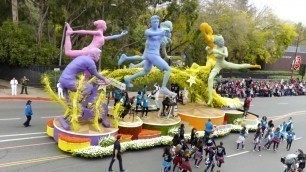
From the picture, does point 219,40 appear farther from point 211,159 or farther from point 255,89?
point 255,89

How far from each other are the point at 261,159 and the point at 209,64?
265 inches

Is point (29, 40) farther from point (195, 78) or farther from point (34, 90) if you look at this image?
point (195, 78)

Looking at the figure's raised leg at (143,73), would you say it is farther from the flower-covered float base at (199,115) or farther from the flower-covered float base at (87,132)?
the flower-covered float base at (87,132)

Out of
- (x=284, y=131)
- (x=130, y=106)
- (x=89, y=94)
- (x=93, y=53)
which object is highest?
(x=93, y=53)

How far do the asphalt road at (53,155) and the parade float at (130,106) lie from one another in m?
0.46

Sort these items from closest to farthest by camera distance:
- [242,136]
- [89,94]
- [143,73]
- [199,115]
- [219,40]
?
[89,94]
[242,136]
[143,73]
[199,115]
[219,40]

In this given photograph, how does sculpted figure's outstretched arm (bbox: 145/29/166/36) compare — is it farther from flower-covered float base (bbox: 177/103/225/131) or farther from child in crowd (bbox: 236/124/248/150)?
child in crowd (bbox: 236/124/248/150)

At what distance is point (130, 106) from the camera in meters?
16.0

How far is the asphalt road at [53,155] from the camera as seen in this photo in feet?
40.0

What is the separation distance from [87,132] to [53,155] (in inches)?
60.0

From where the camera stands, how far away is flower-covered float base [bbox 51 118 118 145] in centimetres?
1343

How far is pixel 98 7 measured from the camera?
28.2 meters

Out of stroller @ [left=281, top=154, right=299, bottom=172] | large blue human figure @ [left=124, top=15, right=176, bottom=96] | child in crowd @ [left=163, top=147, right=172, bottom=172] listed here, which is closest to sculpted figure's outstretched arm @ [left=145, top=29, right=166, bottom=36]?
large blue human figure @ [left=124, top=15, right=176, bottom=96]

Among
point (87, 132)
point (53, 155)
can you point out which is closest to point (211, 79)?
point (87, 132)
